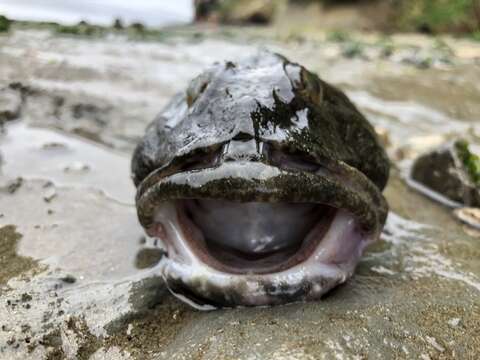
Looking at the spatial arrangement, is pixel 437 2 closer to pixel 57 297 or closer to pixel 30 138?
pixel 30 138

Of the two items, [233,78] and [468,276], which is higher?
[233,78]

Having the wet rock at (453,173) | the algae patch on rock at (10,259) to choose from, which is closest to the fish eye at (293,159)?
the algae patch on rock at (10,259)

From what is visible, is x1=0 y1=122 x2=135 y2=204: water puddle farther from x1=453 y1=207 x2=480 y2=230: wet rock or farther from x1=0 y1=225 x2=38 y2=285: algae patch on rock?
x1=453 y1=207 x2=480 y2=230: wet rock

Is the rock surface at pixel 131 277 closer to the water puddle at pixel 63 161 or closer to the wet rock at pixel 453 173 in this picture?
the water puddle at pixel 63 161

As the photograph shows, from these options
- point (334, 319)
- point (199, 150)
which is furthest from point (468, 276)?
point (199, 150)

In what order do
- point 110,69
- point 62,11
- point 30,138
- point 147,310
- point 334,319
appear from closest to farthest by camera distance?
1. point 334,319
2. point 147,310
3. point 30,138
4. point 110,69
5. point 62,11

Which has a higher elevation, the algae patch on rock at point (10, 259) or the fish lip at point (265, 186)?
the fish lip at point (265, 186)
